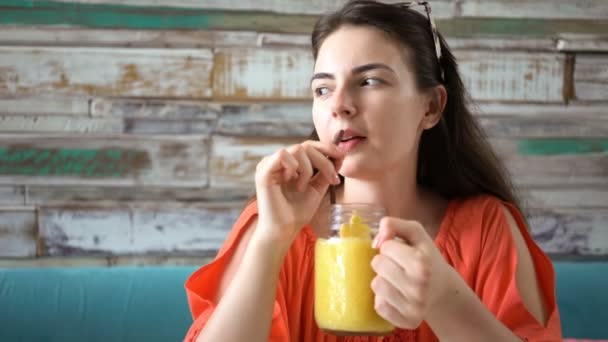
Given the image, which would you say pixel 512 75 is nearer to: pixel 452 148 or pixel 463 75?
pixel 463 75

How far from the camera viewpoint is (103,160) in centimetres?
232

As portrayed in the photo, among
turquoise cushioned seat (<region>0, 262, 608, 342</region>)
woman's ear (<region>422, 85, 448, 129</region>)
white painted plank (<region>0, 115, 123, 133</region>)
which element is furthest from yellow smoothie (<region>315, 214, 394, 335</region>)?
white painted plank (<region>0, 115, 123, 133</region>)

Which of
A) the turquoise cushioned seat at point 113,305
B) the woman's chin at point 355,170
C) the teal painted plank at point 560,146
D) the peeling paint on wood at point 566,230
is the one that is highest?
the woman's chin at point 355,170

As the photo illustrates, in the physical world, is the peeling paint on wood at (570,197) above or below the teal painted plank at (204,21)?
below

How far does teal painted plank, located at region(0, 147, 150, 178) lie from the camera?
7.54 feet

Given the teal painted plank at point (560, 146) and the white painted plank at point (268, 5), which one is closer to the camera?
the white painted plank at point (268, 5)

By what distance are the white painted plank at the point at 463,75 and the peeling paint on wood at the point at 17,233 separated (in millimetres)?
725

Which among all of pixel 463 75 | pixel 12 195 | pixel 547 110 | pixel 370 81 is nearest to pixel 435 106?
pixel 370 81

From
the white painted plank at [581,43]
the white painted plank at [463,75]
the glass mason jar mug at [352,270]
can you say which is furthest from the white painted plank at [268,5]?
the glass mason jar mug at [352,270]

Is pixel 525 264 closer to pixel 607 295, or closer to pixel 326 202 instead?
pixel 326 202

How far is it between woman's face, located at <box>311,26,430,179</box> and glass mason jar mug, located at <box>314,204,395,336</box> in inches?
12.4

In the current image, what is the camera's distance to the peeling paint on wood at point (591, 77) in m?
2.44

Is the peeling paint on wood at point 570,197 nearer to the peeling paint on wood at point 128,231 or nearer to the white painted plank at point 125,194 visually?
the white painted plank at point 125,194

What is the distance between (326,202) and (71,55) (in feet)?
3.63
